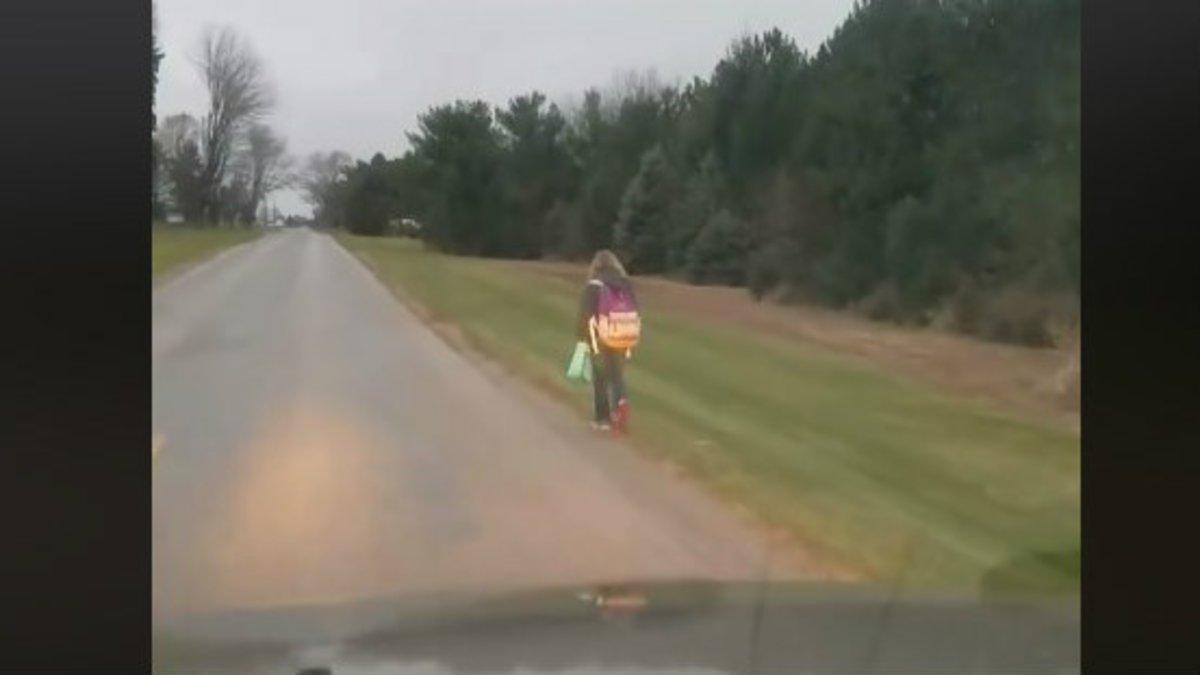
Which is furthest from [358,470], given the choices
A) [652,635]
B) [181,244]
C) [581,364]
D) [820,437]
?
[652,635]

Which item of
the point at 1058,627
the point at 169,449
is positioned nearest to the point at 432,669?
the point at 1058,627

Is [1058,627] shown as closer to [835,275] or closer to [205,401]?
[835,275]

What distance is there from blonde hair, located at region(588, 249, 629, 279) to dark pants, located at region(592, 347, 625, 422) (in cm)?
30

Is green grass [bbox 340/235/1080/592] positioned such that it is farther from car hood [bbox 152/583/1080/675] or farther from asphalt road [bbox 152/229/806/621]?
car hood [bbox 152/583/1080/675]

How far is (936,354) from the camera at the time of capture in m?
5.90

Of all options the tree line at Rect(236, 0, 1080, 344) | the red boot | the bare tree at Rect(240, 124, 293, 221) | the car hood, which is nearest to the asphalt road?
the red boot

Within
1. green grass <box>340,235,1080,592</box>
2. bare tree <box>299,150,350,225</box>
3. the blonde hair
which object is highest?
bare tree <box>299,150,350,225</box>

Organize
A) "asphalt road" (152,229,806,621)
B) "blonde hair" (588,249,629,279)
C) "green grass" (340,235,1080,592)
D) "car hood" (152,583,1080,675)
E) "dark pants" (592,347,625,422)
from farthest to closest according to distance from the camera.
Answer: "blonde hair" (588,249,629,279) < "dark pants" (592,347,625,422) < "green grass" (340,235,1080,592) < "asphalt road" (152,229,806,621) < "car hood" (152,583,1080,675)

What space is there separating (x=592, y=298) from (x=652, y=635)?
1986 mm

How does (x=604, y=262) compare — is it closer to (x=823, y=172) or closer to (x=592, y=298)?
(x=592, y=298)

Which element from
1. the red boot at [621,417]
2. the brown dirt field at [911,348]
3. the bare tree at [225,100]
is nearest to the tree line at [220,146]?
the bare tree at [225,100]

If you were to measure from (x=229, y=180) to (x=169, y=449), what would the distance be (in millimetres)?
985

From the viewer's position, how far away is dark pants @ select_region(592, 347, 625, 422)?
18.6ft

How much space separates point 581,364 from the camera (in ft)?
18.7
